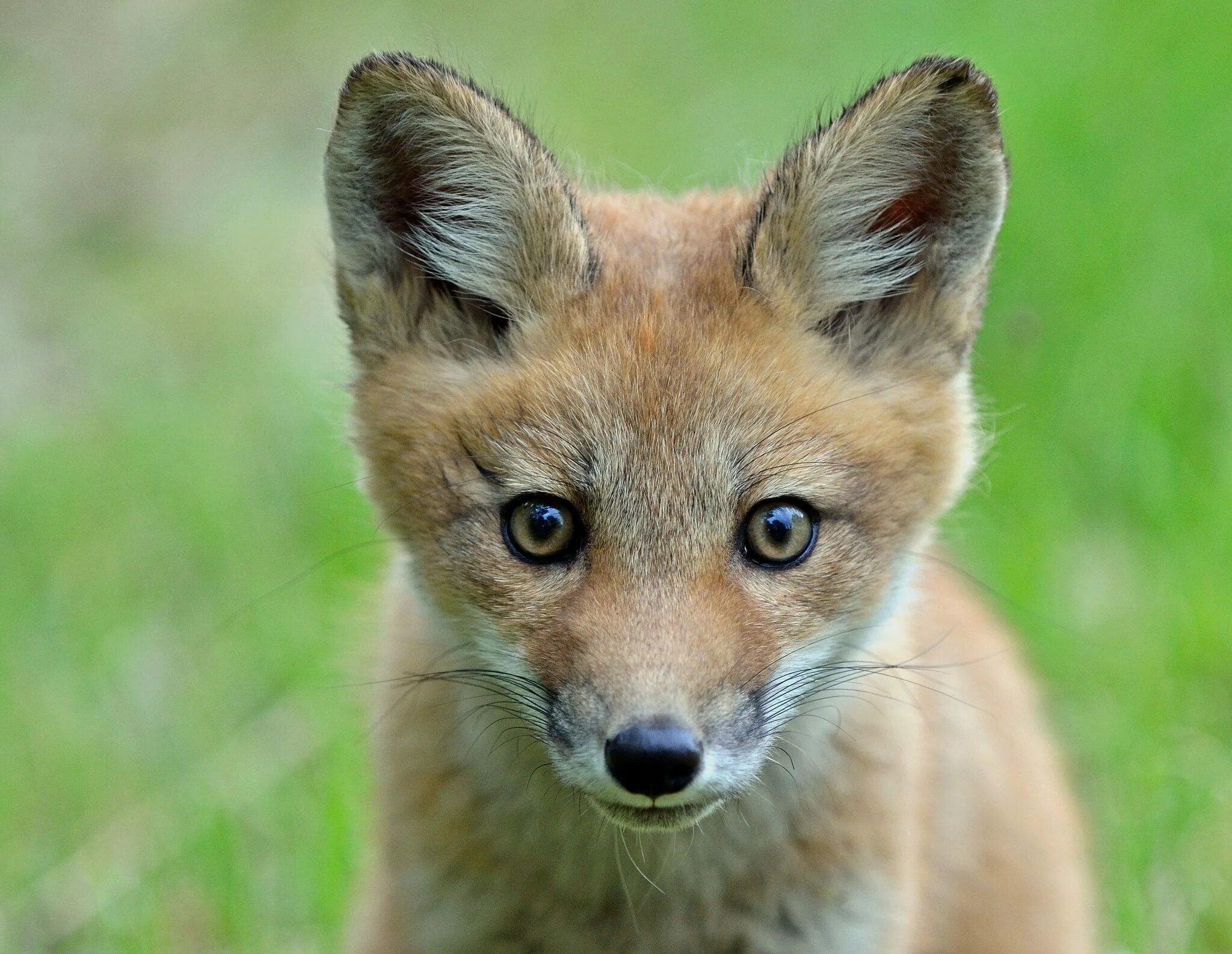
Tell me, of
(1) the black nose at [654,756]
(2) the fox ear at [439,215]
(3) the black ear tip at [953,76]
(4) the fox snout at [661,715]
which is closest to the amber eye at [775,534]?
(4) the fox snout at [661,715]

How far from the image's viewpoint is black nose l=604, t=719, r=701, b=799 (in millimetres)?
3186

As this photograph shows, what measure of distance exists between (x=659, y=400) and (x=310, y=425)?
4.41 meters

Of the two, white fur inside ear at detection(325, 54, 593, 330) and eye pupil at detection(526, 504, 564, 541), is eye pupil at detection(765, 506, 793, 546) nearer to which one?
eye pupil at detection(526, 504, 564, 541)

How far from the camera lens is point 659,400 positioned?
3.60 m

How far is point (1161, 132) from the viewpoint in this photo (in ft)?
27.4

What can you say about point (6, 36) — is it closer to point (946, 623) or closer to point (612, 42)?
point (612, 42)

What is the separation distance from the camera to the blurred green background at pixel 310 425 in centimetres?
543

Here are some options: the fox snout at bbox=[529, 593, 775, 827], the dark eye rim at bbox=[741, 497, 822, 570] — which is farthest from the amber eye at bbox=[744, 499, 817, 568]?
the fox snout at bbox=[529, 593, 775, 827]

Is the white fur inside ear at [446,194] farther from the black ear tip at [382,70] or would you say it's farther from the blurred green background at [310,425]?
the blurred green background at [310,425]

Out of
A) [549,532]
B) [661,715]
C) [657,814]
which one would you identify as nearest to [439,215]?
[549,532]

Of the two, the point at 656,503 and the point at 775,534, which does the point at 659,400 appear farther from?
the point at 775,534

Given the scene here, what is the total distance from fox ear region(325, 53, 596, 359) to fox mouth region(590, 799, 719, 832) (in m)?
1.29

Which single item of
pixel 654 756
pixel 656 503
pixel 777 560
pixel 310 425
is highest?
pixel 310 425

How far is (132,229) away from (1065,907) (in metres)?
7.38
